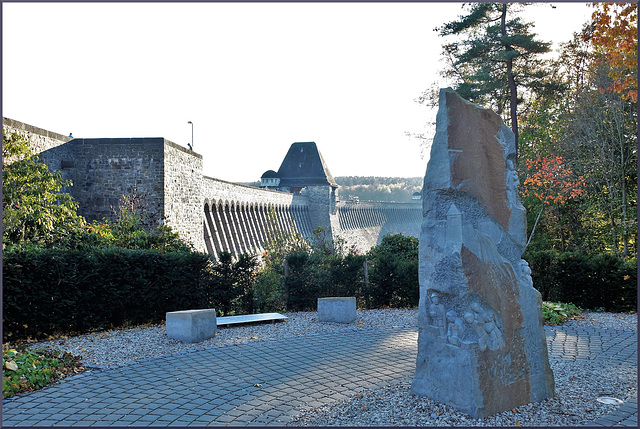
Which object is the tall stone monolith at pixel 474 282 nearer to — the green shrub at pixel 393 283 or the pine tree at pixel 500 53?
the green shrub at pixel 393 283

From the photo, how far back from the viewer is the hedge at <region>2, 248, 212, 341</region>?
290 inches

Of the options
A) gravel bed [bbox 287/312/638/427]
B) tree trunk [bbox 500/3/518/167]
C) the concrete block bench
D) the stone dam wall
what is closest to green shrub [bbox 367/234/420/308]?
the concrete block bench

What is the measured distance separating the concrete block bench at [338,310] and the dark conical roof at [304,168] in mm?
41850

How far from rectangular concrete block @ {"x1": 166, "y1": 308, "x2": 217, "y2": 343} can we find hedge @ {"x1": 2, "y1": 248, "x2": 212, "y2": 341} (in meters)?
1.61

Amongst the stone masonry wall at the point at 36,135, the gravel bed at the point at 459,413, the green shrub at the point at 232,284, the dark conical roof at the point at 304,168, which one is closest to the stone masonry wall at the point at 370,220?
the dark conical roof at the point at 304,168

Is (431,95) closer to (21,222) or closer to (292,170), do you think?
(21,222)

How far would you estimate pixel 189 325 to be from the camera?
702cm

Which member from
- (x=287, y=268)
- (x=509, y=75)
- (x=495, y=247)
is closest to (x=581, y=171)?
(x=509, y=75)

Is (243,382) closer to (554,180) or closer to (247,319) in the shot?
(247,319)

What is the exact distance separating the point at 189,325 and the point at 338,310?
2.61 metres

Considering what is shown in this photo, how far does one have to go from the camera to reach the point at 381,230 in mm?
65938

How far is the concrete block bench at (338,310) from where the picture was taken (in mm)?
8422

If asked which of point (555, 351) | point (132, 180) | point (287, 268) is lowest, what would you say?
point (555, 351)

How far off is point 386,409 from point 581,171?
45.8 ft
